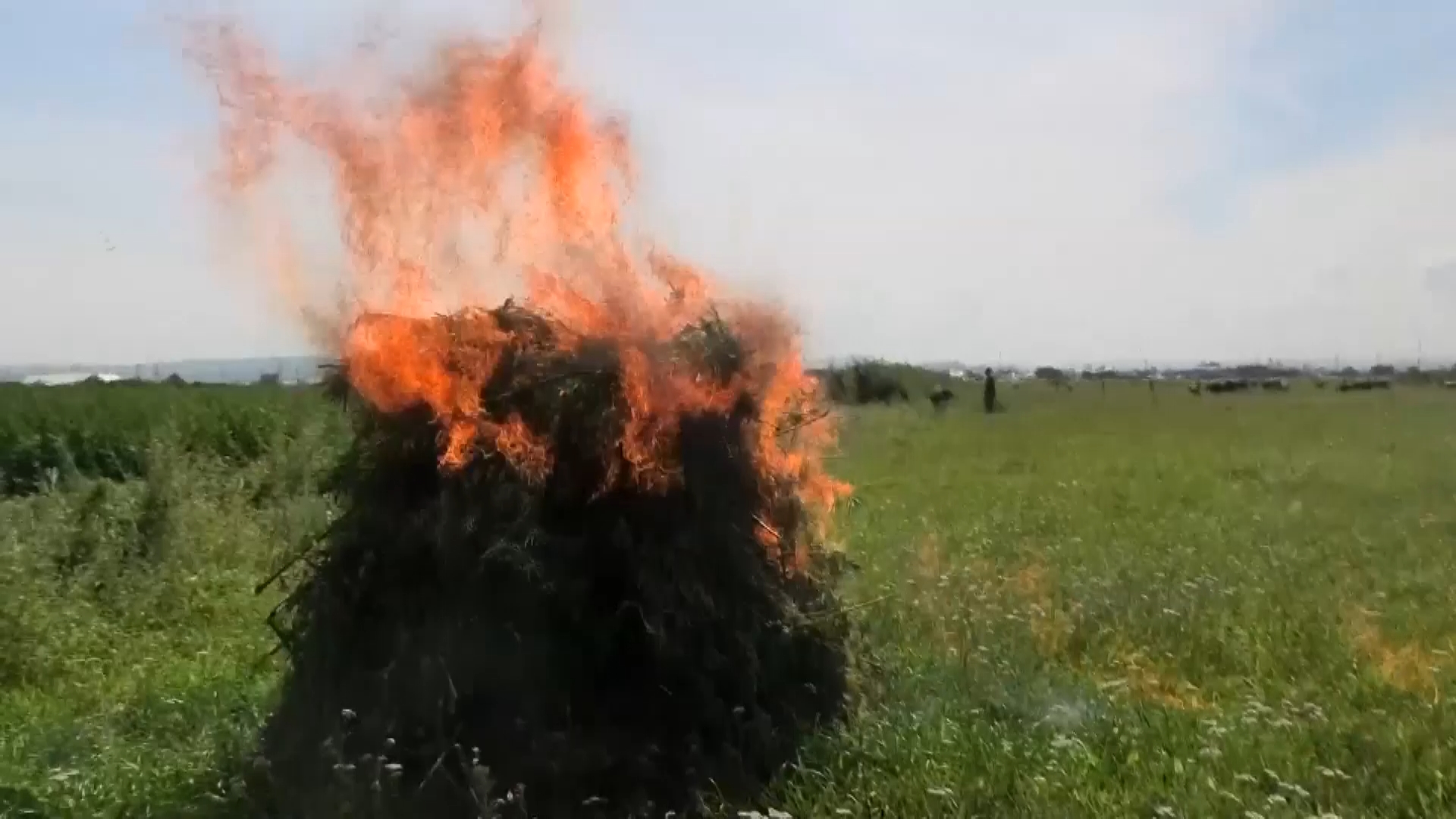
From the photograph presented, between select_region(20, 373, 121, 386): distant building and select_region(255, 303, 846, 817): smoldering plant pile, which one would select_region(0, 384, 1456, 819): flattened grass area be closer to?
select_region(255, 303, 846, 817): smoldering plant pile

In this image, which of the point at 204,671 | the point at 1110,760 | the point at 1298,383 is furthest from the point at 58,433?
the point at 1298,383

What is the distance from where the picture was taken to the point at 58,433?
21.9 meters

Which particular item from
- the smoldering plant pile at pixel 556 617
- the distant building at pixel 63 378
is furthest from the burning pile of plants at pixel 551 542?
the distant building at pixel 63 378

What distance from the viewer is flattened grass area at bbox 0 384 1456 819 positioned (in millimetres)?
5742

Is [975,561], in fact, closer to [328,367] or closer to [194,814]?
[328,367]

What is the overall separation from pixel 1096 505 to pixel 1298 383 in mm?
64696

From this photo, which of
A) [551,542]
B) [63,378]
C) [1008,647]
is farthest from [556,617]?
[63,378]

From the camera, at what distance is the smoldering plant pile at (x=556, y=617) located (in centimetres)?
589

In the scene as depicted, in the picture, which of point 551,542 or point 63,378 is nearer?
point 551,542

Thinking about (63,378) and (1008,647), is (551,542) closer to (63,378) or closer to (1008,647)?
(1008,647)

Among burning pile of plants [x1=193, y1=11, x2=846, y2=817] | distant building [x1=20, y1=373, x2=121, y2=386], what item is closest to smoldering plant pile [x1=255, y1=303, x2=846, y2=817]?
burning pile of plants [x1=193, y1=11, x2=846, y2=817]

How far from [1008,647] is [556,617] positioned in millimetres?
3400

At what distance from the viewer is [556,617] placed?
618 cm

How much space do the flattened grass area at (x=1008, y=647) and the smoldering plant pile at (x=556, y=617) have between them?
466mm
